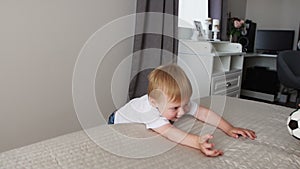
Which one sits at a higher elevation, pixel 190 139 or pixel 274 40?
pixel 274 40

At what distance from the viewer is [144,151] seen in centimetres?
85

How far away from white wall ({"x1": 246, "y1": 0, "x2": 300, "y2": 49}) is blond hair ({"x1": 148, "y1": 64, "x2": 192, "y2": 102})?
3.44m

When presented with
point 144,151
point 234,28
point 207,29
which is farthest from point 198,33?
point 144,151

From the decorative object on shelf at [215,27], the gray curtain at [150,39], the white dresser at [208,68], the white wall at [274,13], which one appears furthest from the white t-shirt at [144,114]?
the white wall at [274,13]

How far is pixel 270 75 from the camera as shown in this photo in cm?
368

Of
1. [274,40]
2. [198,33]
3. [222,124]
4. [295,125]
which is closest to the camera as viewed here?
[295,125]

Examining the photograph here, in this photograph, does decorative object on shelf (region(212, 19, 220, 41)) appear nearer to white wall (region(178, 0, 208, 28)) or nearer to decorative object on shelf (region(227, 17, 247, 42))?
white wall (region(178, 0, 208, 28))

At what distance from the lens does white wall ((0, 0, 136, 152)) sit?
1494 mm

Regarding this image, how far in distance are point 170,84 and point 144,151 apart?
10.7 inches

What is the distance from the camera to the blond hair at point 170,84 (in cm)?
100

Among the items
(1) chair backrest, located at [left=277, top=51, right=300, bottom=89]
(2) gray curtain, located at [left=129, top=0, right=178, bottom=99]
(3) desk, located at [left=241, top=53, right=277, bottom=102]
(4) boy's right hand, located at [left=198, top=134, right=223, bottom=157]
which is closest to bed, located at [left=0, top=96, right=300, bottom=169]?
(4) boy's right hand, located at [left=198, top=134, right=223, bottom=157]

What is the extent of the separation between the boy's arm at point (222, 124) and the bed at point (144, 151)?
0.03 m

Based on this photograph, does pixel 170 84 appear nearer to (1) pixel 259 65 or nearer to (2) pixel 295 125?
(2) pixel 295 125

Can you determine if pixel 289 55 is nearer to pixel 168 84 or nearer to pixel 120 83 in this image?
pixel 120 83
